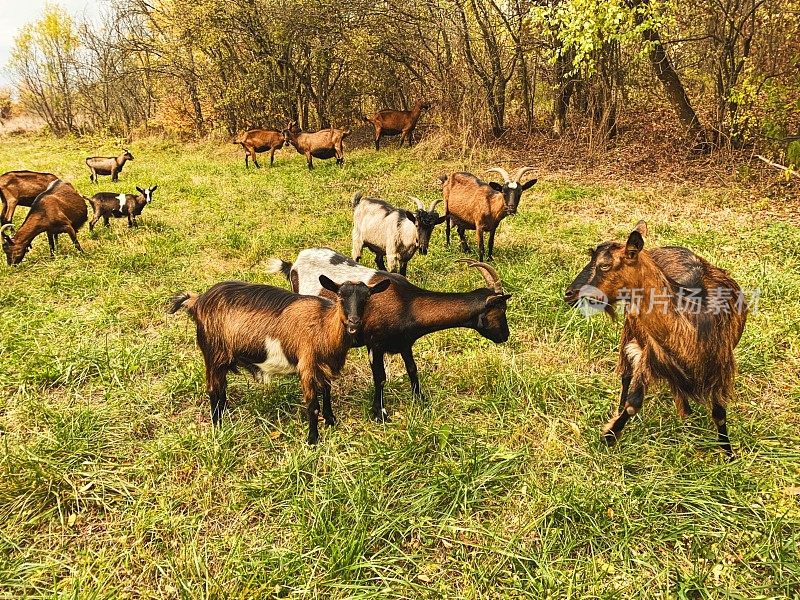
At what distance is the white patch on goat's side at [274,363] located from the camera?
Result: 3.64 m

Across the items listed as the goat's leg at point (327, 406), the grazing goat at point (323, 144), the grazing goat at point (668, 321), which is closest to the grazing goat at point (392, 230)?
the goat's leg at point (327, 406)

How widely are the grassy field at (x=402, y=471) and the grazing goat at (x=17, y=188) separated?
3.71 m

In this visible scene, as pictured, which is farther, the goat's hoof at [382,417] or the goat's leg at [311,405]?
the goat's hoof at [382,417]

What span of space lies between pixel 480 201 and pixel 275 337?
182 inches

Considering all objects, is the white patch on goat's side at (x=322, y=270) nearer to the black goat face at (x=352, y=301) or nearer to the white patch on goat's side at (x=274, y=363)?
the black goat face at (x=352, y=301)

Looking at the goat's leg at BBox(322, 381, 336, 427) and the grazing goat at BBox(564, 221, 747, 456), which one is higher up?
the grazing goat at BBox(564, 221, 747, 456)

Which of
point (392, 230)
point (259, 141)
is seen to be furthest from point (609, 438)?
point (259, 141)

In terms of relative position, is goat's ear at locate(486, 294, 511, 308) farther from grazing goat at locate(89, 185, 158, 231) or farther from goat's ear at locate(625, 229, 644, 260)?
grazing goat at locate(89, 185, 158, 231)

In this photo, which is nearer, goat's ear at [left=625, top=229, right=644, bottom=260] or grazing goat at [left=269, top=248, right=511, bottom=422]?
goat's ear at [left=625, top=229, right=644, bottom=260]

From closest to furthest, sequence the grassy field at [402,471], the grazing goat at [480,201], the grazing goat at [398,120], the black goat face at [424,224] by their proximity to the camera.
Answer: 1. the grassy field at [402,471]
2. the black goat face at [424,224]
3. the grazing goat at [480,201]
4. the grazing goat at [398,120]

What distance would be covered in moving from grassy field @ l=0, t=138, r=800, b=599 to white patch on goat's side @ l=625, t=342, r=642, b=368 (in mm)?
674

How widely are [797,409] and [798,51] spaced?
8.00m

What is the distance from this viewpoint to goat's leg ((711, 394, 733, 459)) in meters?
3.20

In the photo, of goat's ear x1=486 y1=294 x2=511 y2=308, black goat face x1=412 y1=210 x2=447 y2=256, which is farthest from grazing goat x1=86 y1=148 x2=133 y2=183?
goat's ear x1=486 y1=294 x2=511 y2=308
